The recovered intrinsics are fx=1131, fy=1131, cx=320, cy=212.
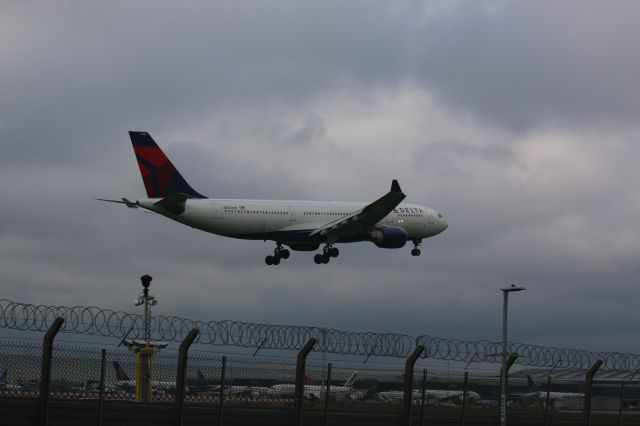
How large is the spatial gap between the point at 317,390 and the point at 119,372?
15.2 ft

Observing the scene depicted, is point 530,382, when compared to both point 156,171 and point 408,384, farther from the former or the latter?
point 156,171

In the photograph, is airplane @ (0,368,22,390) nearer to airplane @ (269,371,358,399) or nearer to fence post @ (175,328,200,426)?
fence post @ (175,328,200,426)

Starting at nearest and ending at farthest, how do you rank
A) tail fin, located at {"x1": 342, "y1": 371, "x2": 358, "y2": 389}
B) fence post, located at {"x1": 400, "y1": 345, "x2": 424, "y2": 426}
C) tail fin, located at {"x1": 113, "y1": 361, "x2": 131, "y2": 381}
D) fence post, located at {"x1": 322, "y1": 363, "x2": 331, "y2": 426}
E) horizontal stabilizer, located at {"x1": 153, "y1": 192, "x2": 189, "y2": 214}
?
tail fin, located at {"x1": 113, "y1": 361, "x2": 131, "y2": 381}
fence post, located at {"x1": 322, "y1": 363, "x2": 331, "y2": 426}
tail fin, located at {"x1": 342, "y1": 371, "x2": 358, "y2": 389}
fence post, located at {"x1": 400, "y1": 345, "x2": 424, "y2": 426}
horizontal stabilizer, located at {"x1": 153, "y1": 192, "x2": 189, "y2": 214}

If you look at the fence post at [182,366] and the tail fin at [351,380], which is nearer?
the fence post at [182,366]

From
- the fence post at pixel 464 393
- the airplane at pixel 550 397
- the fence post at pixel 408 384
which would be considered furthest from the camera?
the airplane at pixel 550 397

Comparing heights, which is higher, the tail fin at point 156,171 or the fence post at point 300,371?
the tail fin at point 156,171

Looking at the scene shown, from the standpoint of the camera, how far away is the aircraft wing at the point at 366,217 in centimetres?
6500

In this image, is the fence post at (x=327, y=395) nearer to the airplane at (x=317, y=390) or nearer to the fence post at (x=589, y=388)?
the airplane at (x=317, y=390)

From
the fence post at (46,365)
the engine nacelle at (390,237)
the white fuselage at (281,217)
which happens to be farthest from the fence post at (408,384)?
the engine nacelle at (390,237)

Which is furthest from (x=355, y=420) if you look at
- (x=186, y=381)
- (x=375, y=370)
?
(x=186, y=381)

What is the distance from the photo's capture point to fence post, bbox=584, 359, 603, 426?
1104 inches

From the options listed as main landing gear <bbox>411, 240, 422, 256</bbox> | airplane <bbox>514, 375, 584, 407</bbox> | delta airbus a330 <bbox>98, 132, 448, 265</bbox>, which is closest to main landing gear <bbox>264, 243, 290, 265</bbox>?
delta airbus a330 <bbox>98, 132, 448, 265</bbox>

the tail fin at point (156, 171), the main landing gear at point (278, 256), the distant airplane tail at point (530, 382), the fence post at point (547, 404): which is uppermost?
the tail fin at point (156, 171)

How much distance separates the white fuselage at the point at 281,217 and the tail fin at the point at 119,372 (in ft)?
138
